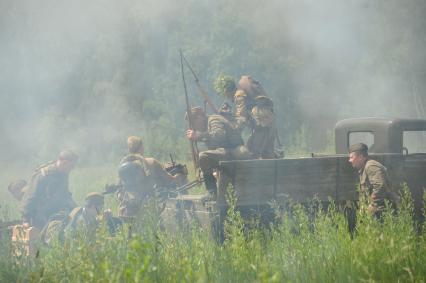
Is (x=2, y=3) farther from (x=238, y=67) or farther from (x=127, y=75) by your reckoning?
(x=238, y=67)

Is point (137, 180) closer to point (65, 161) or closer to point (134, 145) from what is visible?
point (134, 145)

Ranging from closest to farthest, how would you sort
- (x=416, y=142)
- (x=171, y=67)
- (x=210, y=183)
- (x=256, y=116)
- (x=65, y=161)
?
(x=210, y=183) < (x=256, y=116) < (x=65, y=161) < (x=416, y=142) < (x=171, y=67)

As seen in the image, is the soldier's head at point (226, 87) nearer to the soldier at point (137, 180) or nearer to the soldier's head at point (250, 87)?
the soldier's head at point (250, 87)

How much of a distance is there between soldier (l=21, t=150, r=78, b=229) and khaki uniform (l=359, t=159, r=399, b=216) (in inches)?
182

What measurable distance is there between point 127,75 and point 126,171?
14.1 meters

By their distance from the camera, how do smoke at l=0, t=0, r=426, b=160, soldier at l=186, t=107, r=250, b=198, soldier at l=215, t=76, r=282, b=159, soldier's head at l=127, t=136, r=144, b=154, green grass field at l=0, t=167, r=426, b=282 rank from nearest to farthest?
1. green grass field at l=0, t=167, r=426, b=282
2. soldier at l=186, t=107, r=250, b=198
3. soldier at l=215, t=76, r=282, b=159
4. soldier's head at l=127, t=136, r=144, b=154
5. smoke at l=0, t=0, r=426, b=160

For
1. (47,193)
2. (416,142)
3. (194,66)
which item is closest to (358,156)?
(47,193)

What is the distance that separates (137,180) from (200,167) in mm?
1422

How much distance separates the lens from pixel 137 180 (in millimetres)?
9680

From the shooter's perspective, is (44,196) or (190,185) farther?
(44,196)

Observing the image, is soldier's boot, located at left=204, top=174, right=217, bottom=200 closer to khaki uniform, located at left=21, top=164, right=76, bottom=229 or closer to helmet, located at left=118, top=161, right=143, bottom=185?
helmet, located at left=118, top=161, right=143, bottom=185

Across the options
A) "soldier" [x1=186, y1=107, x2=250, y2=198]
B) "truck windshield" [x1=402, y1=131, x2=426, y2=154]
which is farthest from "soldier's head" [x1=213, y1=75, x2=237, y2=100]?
"truck windshield" [x1=402, y1=131, x2=426, y2=154]

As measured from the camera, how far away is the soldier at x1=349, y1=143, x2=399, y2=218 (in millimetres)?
7918

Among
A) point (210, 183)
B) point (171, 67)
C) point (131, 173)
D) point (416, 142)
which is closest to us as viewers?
point (210, 183)
